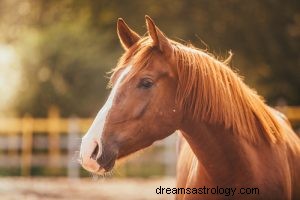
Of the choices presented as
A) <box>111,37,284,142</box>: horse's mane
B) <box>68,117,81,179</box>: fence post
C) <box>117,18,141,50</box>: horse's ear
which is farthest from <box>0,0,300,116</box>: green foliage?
<box>111,37,284,142</box>: horse's mane

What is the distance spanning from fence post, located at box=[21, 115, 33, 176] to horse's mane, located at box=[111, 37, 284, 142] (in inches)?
520

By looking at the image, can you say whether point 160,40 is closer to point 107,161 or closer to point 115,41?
point 107,161

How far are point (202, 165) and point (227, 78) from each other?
63cm

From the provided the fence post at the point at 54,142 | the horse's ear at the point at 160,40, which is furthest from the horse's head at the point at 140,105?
the fence post at the point at 54,142

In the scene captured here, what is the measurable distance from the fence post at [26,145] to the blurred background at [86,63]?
0.09ft

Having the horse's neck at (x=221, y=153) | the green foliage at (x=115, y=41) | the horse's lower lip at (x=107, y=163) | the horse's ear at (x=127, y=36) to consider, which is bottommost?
the horse's lower lip at (x=107, y=163)

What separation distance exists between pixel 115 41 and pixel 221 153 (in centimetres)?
1837

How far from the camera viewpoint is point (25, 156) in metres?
17.4

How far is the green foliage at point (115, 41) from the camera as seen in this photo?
1914 centimetres

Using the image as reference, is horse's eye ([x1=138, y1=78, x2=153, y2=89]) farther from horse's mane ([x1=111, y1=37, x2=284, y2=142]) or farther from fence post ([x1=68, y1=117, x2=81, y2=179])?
fence post ([x1=68, y1=117, x2=81, y2=179])

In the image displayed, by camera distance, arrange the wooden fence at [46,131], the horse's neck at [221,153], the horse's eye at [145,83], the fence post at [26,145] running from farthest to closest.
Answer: the fence post at [26,145] < the wooden fence at [46,131] < the horse's neck at [221,153] < the horse's eye at [145,83]

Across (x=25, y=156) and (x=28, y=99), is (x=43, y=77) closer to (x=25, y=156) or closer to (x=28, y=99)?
(x=28, y=99)

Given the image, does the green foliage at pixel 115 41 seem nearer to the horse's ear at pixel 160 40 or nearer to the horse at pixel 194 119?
the horse at pixel 194 119

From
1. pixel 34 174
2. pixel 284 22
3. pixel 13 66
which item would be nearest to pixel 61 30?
pixel 13 66
